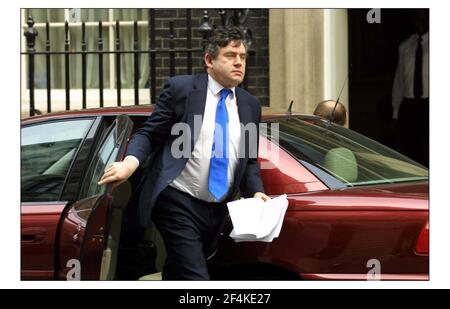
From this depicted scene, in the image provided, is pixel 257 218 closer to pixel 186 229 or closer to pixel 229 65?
pixel 186 229

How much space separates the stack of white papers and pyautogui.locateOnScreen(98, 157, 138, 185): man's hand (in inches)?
20.7

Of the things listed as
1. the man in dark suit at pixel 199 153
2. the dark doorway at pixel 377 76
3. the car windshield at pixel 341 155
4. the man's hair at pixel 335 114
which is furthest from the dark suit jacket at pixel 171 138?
the dark doorway at pixel 377 76

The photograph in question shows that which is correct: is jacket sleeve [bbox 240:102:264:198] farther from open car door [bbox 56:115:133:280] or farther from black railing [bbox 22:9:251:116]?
black railing [bbox 22:9:251:116]

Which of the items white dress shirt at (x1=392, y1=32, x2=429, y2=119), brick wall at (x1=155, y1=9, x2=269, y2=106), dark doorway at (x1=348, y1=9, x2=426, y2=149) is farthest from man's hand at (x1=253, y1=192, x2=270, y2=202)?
dark doorway at (x1=348, y1=9, x2=426, y2=149)

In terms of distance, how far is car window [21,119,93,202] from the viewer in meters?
5.52

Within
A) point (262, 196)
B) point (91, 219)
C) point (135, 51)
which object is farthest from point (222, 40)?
point (135, 51)

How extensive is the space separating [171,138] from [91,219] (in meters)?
0.62

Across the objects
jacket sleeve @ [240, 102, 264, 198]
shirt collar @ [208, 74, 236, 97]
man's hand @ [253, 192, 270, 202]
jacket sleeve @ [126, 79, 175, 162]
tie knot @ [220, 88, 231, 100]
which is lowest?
man's hand @ [253, 192, 270, 202]

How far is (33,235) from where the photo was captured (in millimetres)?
5242

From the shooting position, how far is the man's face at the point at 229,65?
5.19 metres
